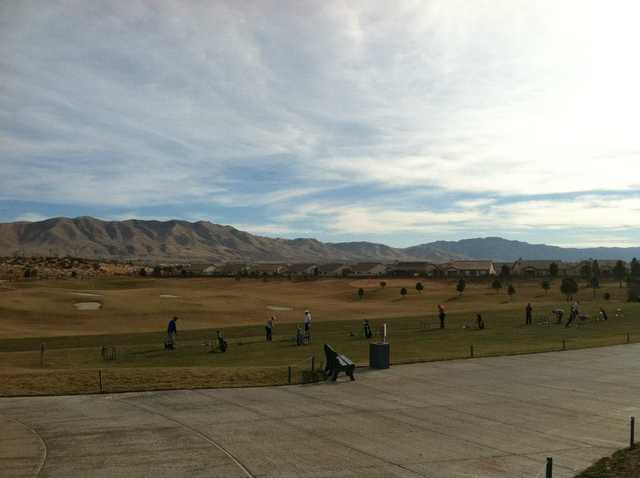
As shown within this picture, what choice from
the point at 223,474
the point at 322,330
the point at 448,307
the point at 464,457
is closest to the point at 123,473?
the point at 223,474

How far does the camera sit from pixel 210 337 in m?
36.8

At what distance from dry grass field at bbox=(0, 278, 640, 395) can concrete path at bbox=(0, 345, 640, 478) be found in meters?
2.19

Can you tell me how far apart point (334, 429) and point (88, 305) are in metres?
47.1

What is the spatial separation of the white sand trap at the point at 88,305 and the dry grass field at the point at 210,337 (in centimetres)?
61

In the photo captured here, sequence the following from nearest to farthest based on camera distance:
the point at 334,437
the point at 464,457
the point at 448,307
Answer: the point at 464,457 → the point at 334,437 → the point at 448,307

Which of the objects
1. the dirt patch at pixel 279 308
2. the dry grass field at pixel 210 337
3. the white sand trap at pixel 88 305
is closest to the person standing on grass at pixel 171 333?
the dry grass field at pixel 210 337

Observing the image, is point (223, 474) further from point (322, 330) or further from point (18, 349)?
point (322, 330)

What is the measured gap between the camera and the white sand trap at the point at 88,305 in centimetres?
5306

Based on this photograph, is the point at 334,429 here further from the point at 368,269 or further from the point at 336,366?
the point at 368,269

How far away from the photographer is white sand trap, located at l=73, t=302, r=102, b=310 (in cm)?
5306

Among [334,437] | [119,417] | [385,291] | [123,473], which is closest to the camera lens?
[123,473]

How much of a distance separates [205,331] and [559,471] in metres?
33.3

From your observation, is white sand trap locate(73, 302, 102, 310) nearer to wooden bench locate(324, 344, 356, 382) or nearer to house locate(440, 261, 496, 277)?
wooden bench locate(324, 344, 356, 382)

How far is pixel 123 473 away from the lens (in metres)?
9.84
